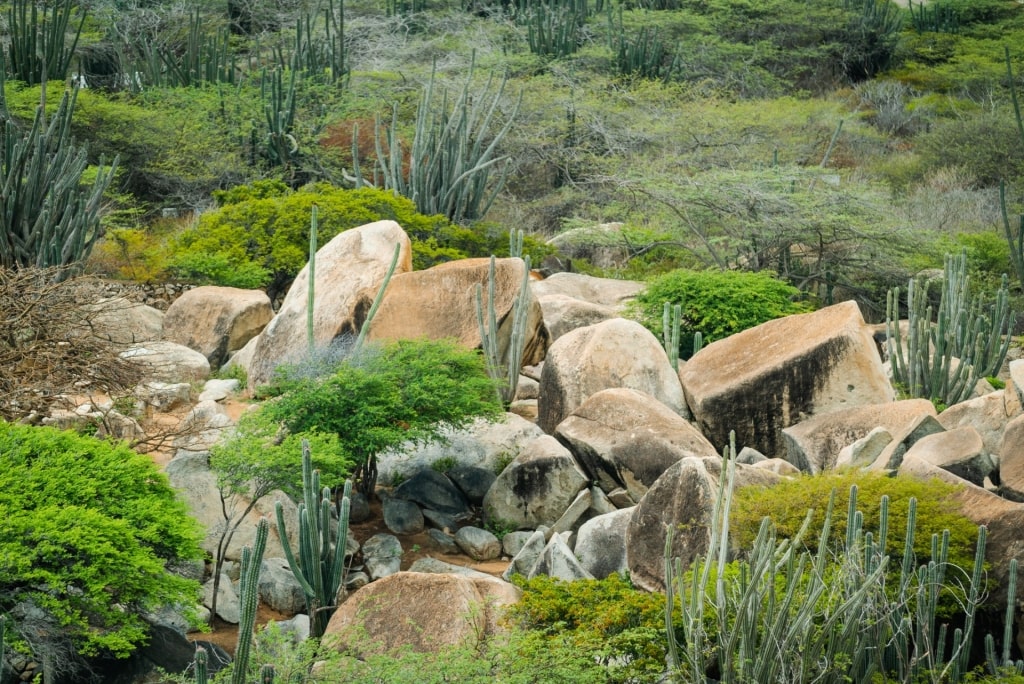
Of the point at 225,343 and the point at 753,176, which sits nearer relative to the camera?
the point at 225,343

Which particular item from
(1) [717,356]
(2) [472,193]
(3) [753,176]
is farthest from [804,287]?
(1) [717,356]

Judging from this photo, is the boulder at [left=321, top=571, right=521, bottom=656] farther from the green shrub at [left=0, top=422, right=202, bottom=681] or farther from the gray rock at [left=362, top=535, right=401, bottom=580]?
the gray rock at [left=362, top=535, right=401, bottom=580]

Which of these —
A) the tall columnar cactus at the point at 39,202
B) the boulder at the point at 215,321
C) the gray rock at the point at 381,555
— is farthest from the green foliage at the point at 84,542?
the boulder at the point at 215,321

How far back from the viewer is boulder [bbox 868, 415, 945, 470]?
9.11 m

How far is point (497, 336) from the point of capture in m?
12.2

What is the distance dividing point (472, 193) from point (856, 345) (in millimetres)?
8385

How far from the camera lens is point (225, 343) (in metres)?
13.4

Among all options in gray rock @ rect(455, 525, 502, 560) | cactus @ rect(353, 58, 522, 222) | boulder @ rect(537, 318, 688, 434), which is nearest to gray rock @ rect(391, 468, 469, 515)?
gray rock @ rect(455, 525, 502, 560)

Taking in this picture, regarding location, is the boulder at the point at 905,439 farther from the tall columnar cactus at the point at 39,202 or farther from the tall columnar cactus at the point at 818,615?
the tall columnar cactus at the point at 39,202

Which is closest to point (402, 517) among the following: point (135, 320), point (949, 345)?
point (135, 320)

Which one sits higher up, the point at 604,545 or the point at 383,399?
the point at 383,399

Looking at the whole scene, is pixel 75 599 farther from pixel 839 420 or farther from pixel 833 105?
pixel 833 105

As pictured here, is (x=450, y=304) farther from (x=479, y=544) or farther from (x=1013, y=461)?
(x=1013, y=461)

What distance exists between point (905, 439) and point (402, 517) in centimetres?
388
